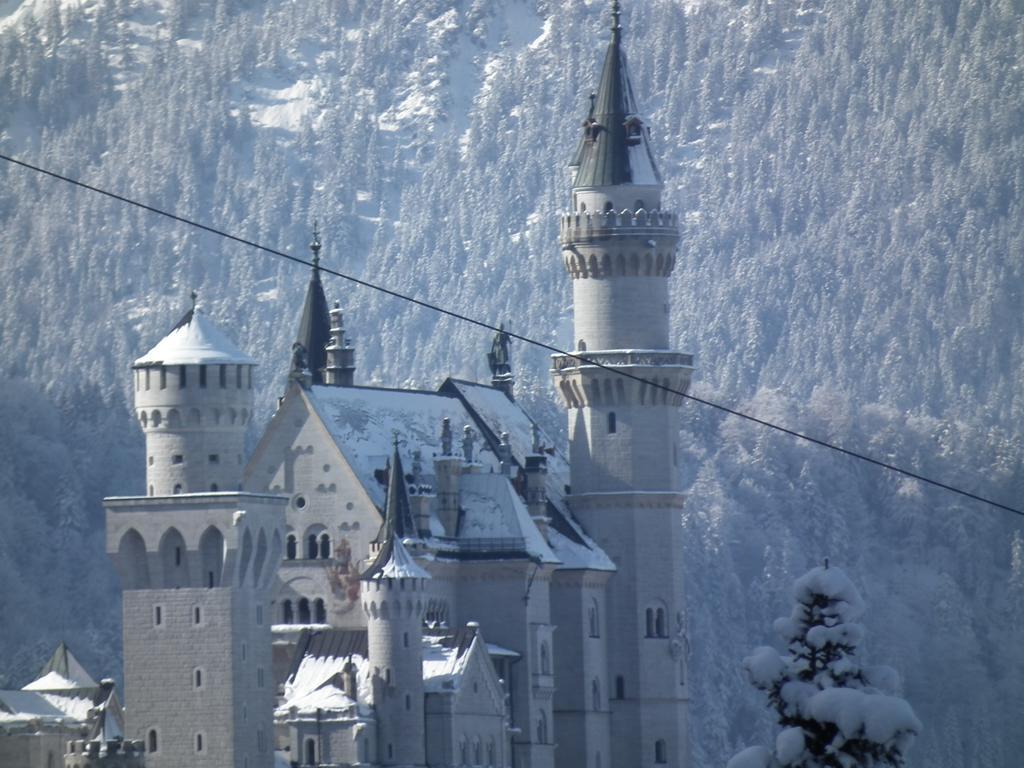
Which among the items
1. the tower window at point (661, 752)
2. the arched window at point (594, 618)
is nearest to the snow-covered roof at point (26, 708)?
the arched window at point (594, 618)

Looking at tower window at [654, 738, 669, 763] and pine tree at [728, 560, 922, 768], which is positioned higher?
tower window at [654, 738, 669, 763]

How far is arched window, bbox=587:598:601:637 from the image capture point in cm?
16338

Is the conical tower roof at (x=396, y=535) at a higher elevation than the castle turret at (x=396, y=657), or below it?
higher

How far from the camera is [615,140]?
168000 millimetres

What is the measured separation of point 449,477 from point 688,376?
14006 millimetres

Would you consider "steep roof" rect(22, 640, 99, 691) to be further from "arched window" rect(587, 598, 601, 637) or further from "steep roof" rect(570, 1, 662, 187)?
"steep roof" rect(570, 1, 662, 187)

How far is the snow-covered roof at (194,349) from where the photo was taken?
143 metres

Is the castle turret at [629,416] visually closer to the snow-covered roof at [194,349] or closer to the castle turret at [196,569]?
the snow-covered roof at [194,349]

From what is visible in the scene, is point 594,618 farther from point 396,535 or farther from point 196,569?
point 196,569

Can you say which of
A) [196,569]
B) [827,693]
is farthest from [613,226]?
[827,693]

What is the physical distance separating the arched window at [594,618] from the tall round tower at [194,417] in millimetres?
23840

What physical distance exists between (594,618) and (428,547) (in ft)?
41.4

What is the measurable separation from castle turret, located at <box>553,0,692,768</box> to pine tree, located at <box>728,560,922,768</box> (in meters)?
74.1

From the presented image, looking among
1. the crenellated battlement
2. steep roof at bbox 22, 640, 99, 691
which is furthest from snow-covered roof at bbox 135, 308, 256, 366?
the crenellated battlement
